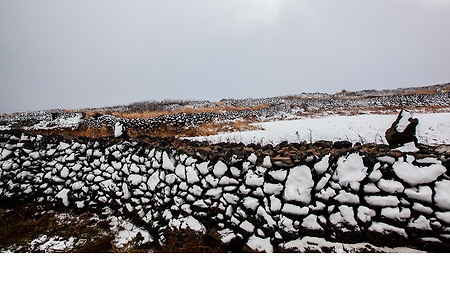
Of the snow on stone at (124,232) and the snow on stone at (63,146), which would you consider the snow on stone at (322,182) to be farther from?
the snow on stone at (63,146)

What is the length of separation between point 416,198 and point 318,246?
1.10 metres

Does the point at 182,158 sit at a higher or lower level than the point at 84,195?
higher

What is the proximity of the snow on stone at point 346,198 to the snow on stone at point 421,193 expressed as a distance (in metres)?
0.47

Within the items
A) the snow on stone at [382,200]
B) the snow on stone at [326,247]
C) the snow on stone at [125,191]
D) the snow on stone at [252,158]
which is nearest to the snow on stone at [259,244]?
the snow on stone at [326,247]

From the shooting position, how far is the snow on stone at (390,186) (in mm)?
2072

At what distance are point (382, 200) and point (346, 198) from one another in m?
0.34

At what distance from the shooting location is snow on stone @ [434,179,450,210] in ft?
6.25

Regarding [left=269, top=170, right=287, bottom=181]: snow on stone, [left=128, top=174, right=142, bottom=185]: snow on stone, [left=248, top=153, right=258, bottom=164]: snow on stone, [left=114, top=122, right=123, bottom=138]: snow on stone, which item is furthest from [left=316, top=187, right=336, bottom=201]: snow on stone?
[left=114, top=122, right=123, bottom=138]: snow on stone

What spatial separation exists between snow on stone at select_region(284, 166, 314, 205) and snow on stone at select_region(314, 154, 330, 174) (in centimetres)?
10

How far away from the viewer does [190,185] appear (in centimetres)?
290
